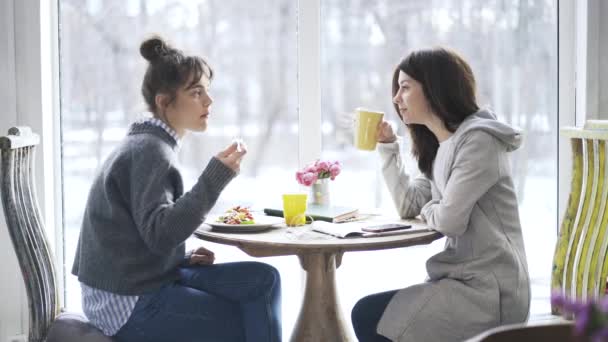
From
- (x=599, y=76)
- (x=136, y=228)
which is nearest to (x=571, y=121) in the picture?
(x=599, y=76)

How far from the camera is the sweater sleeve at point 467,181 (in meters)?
2.01

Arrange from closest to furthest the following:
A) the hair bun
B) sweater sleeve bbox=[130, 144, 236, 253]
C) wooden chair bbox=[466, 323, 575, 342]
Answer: wooden chair bbox=[466, 323, 575, 342] < sweater sleeve bbox=[130, 144, 236, 253] < the hair bun

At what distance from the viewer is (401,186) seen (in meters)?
2.33

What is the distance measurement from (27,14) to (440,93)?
1493mm

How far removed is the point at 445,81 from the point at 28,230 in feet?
3.94

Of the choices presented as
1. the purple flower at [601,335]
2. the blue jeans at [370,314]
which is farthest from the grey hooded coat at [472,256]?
the purple flower at [601,335]

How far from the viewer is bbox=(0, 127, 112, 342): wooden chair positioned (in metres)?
1.93

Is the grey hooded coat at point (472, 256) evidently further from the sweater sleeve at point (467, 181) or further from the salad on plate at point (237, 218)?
the salad on plate at point (237, 218)

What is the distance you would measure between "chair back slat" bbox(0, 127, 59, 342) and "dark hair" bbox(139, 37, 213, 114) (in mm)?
356

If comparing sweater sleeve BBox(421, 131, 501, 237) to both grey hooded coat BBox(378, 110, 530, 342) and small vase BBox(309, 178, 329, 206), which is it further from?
small vase BBox(309, 178, 329, 206)

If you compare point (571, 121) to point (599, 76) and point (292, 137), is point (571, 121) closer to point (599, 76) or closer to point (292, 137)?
point (599, 76)

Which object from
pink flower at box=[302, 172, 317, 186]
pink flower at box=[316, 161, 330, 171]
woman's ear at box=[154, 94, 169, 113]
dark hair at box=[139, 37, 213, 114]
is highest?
dark hair at box=[139, 37, 213, 114]

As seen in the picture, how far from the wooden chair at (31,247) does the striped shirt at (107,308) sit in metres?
0.03

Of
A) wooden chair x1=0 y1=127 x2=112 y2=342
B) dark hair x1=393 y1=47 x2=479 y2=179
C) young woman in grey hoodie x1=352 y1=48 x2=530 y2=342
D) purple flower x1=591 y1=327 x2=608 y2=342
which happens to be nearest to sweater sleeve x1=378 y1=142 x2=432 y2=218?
young woman in grey hoodie x1=352 y1=48 x2=530 y2=342
